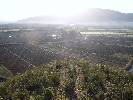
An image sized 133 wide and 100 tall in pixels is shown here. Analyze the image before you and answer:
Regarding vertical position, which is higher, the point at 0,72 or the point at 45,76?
the point at 45,76

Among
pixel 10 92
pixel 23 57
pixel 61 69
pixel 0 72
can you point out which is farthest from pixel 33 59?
pixel 10 92

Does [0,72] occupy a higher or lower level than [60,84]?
lower

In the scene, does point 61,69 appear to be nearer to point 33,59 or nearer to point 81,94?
point 81,94

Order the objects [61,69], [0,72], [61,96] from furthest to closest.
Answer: [0,72] → [61,69] → [61,96]

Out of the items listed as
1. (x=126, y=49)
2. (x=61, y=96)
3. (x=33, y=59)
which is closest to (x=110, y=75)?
(x=61, y=96)

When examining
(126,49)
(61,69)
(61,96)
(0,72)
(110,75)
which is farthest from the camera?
(126,49)

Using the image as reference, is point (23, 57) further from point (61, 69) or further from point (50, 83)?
point (50, 83)

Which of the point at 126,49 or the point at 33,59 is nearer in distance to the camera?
the point at 33,59
